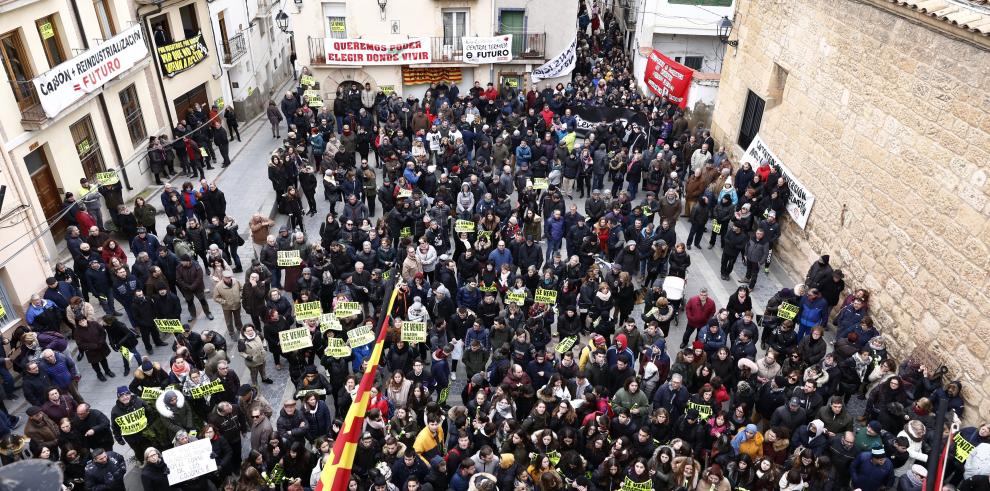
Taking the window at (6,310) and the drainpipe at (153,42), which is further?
the drainpipe at (153,42)

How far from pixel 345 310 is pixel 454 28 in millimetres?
15806

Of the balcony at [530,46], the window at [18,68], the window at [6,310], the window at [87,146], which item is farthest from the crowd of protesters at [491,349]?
the balcony at [530,46]

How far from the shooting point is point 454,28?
2456cm

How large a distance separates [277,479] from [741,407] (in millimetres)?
6080

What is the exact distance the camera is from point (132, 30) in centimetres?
1812

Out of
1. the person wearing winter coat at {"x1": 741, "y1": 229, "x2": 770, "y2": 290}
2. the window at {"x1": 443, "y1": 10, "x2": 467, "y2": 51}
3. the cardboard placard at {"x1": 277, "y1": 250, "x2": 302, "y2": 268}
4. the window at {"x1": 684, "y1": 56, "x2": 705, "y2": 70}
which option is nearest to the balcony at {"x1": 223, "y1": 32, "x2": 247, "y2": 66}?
the window at {"x1": 443, "y1": 10, "x2": 467, "y2": 51}

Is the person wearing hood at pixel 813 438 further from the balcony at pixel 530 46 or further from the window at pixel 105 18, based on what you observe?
the balcony at pixel 530 46

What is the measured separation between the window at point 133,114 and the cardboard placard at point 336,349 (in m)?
11.7

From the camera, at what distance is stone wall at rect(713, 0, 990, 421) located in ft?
34.0

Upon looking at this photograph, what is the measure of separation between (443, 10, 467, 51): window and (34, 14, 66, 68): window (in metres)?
11.9

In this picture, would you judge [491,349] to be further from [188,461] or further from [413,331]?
[188,461]

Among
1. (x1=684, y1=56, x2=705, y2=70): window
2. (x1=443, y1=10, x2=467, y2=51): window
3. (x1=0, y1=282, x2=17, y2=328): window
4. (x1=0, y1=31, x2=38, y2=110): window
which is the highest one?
(x1=0, y1=31, x2=38, y2=110): window

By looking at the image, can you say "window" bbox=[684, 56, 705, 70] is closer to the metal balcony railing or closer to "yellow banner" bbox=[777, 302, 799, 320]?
the metal balcony railing

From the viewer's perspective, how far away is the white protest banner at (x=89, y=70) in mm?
14875
